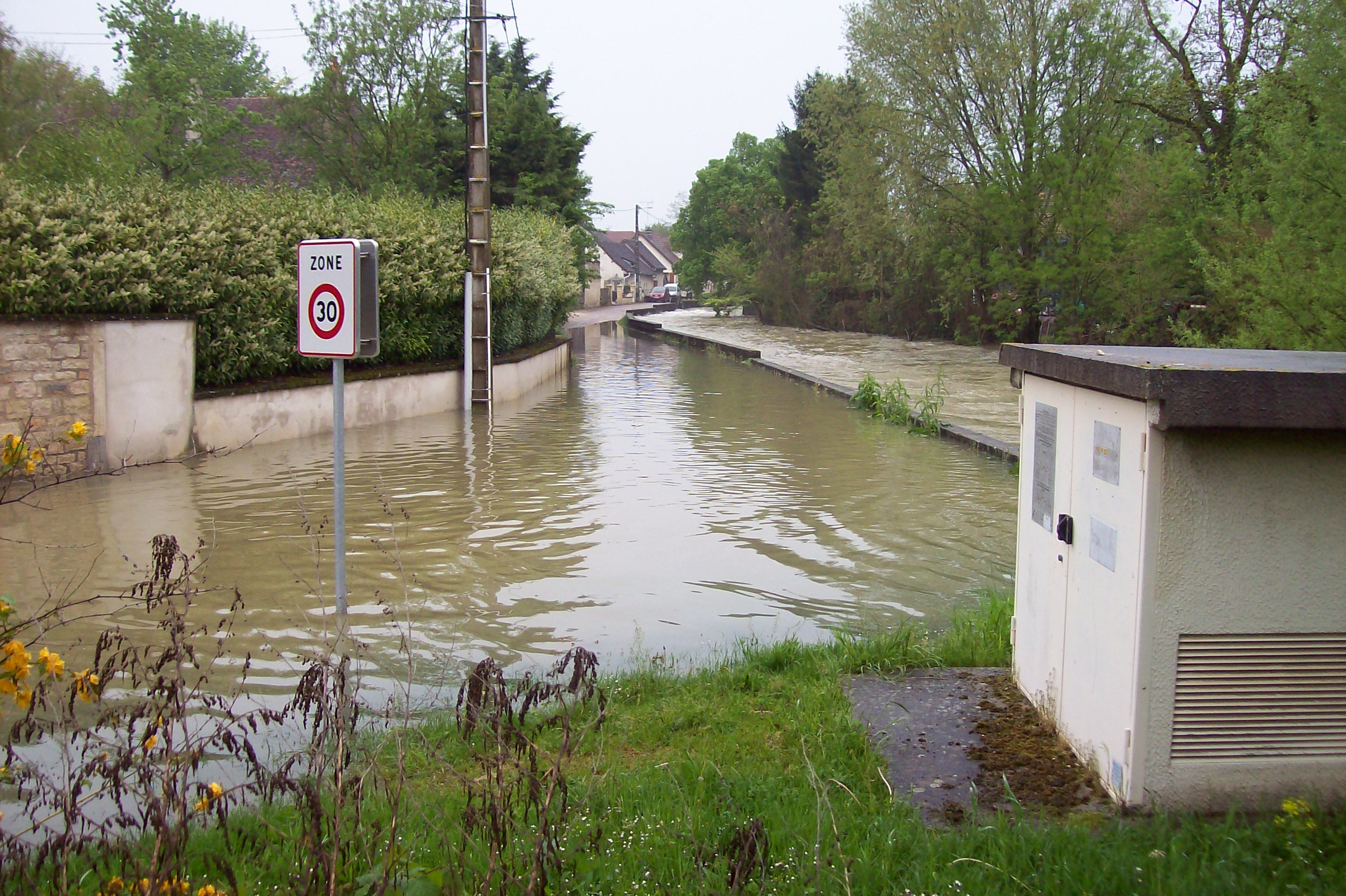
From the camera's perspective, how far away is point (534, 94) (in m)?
38.7

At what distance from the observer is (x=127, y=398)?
41.9 feet

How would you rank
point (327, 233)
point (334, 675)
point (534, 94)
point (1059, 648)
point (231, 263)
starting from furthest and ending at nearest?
point (534, 94) < point (327, 233) < point (231, 263) < point (1059, 648) < point (334, 675)

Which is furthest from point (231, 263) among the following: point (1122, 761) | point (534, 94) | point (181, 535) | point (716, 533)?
point (534, 94)

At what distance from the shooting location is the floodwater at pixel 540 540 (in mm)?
7176

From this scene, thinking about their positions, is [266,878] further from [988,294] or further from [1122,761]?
[988,294]

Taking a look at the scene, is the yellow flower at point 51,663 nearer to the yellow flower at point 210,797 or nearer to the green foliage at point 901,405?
the yellow flower at point 210,797

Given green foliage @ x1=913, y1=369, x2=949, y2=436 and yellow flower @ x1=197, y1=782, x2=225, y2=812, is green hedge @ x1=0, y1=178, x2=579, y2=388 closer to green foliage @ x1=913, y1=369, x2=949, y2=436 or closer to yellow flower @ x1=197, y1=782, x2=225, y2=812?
green foliage @ x1=913, y1=369, x2=949, y2=436

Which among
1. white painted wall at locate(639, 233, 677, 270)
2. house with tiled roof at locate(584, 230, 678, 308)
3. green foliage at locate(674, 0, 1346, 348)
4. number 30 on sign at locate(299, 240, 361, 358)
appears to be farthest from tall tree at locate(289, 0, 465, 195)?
white painted wall at locate(639, 233, 677, 270)

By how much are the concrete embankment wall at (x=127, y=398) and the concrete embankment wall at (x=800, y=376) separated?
889 centimetres

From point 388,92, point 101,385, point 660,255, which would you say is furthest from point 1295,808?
point 660,255

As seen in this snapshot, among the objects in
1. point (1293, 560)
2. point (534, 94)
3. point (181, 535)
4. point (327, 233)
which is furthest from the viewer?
point (534, 94)

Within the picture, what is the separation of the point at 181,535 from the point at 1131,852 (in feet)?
26.9

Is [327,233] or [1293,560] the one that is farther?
[327,233]

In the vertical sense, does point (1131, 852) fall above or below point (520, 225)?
below
